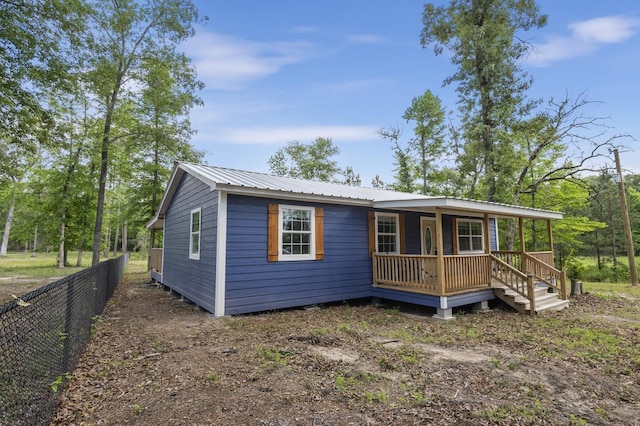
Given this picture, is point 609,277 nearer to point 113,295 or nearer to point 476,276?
point 476,276

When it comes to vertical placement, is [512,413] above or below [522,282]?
below

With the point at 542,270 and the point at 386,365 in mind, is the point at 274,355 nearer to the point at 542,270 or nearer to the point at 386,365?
the point at 386,365

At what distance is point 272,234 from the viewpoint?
731 centimetres

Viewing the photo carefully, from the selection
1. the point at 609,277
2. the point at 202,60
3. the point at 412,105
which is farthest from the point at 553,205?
the point at 202,60

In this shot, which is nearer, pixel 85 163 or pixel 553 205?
pixel 553 205

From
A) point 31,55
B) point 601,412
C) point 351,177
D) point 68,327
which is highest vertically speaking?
point 351,177

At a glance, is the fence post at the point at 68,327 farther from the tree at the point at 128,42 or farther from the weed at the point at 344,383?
the tree at the point at 128,42

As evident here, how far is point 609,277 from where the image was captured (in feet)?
65.0

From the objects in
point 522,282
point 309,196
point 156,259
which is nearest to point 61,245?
point 156,259

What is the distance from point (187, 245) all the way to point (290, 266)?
3.57m

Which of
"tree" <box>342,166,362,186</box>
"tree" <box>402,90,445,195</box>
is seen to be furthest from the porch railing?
"tree" <box>342,166,362,186</box>

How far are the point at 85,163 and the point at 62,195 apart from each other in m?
2.49

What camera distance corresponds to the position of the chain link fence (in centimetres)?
228

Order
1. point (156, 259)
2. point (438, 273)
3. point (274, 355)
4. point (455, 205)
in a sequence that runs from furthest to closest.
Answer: point (156, 259) < point (438, 273) < point (455, 205) < point (274, 355)
